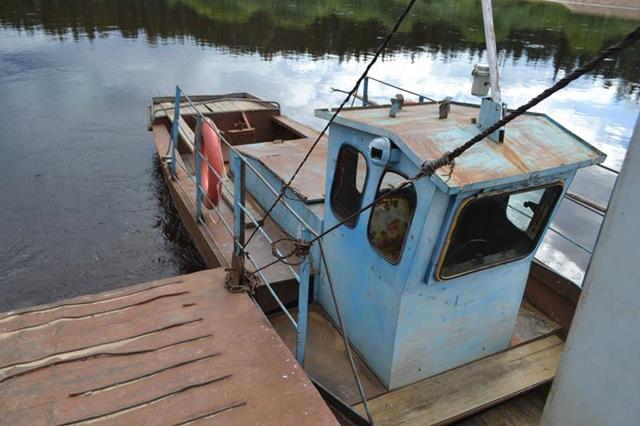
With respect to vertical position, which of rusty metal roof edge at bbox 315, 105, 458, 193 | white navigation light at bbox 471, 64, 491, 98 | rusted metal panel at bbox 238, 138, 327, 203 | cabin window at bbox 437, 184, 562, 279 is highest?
white navigation light at bbox 471, 64, 491, 98

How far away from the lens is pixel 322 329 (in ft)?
16.2

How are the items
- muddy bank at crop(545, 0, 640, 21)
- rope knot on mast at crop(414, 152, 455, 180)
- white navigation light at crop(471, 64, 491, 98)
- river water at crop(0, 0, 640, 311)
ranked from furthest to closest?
1. muddy bank at crop(545, 0, 640, 21)
2. river water at crop(0, 0, 640, 311)
3. white navigation light at crop(471, 64, 491, 98)
4. rope knot on mast at crop(414, 152, 455, 180)

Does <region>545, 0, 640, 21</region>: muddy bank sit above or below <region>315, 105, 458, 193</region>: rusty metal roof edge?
above

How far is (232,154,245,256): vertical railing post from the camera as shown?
14.7 ft

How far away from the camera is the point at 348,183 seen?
4328mm

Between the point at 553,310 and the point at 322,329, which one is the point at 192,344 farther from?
the point at 553,310

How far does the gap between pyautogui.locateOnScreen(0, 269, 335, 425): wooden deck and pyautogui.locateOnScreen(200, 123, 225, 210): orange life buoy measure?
2018 millimetres

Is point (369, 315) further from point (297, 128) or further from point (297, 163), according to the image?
point (297, 128)

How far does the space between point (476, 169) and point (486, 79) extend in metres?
0.79

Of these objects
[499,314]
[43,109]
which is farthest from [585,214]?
[43,109]

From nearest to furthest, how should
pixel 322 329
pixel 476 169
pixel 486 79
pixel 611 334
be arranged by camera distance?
1. pixel 611 334
2. pixel 476 169
3. pixel 486 79
4. pixel 322 329

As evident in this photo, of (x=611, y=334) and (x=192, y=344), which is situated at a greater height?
(x=611, y=334)

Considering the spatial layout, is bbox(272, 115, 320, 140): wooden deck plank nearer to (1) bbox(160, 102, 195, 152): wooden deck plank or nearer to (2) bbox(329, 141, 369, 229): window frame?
(1) bbox(160, 102, 195, 152): wooden deck plank

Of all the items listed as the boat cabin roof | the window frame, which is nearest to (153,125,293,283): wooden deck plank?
the window frame
